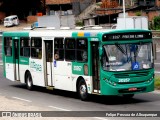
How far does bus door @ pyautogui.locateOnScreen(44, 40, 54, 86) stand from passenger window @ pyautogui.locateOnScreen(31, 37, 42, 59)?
0.60 metres

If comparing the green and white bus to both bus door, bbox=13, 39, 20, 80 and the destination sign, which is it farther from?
bus door, bbox=13, 39, 20, 80

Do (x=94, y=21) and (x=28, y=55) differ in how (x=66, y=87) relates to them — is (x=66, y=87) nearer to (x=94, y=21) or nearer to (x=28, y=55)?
(x=28, y=55)

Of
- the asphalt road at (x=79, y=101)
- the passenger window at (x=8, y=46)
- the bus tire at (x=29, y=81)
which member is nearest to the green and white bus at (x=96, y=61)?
the asphalt road at (x=79, y=101)

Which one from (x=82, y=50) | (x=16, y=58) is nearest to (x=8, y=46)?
(x=16, y=58)

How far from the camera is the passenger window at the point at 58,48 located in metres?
24.8

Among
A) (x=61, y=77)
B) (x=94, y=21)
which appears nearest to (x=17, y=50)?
(x=61, y=77)

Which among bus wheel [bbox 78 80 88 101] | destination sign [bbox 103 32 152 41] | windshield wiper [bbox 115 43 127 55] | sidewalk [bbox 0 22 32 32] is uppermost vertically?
destination sign [bbox 103 32 152 41]

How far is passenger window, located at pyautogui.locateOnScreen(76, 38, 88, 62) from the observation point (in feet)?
74.9

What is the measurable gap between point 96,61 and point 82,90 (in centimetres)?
150

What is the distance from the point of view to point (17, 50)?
29.4 metres

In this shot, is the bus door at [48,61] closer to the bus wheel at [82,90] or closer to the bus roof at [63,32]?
the bus roof at [63,32]

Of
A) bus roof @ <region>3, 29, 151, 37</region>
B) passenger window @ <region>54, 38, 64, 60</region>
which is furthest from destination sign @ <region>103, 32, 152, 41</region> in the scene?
passenger window @ <region>54, 38, 64, 60</region>

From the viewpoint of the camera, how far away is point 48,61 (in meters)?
26.0

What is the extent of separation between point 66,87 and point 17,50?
5576mm
